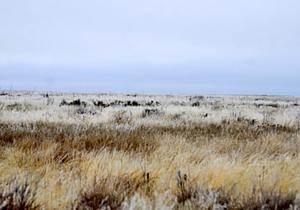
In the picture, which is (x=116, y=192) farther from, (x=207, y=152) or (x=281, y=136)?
(x=281, y=136)

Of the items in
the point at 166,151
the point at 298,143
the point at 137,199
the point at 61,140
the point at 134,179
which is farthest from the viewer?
the point at 298,143

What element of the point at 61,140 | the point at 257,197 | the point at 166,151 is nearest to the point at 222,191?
the point at 257,197

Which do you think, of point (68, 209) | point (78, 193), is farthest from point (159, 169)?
point (68, 209)

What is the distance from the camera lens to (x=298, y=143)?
28.2 ft

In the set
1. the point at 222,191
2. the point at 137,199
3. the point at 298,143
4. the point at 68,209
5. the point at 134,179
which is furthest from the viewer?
the point at 298,143

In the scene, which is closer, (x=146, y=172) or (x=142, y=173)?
(x=142, y=173)

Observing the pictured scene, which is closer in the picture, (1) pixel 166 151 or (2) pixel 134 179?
(2) pixel 134 179

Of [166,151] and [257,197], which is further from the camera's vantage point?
[166,151]

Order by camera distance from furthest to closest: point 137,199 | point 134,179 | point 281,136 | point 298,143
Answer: point 281,136 < point 298,143 < point 134,179 < point 137,199

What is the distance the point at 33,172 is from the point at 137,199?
148cm

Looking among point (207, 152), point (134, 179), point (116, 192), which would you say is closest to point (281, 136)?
point (207, 152)

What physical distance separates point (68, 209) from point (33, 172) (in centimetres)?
144

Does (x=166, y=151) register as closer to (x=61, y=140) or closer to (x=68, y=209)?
(x=61, y=140)

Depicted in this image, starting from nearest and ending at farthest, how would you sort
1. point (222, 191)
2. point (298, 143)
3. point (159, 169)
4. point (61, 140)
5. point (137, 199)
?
point (137, 199)
point (222, 191)
point (159, 169)
point (61, 140)
point (298, 143)
